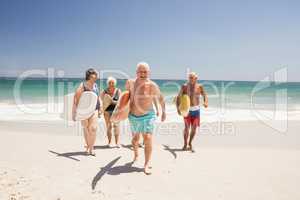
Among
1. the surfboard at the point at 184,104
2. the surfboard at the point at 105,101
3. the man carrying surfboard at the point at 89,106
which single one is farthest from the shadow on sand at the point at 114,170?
the surfboard at the point at 184,104

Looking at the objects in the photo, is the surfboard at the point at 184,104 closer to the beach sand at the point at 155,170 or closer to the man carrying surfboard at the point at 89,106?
the beach sand at the point at 155,170

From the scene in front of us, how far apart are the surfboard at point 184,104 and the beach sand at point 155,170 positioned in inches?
34.4

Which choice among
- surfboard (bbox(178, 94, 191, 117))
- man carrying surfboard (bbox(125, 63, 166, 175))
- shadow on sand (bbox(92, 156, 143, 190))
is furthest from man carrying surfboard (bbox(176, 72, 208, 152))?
shadow on sand (bbox(92, 156, 143, 190))

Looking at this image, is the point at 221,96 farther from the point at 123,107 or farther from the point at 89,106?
the point at 123,107

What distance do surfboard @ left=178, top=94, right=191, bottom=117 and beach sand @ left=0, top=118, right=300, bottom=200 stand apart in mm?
874

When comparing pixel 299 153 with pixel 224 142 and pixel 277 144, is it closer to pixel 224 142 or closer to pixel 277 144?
pixel 277 144

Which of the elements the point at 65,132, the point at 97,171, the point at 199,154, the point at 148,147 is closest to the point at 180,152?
the point at 199,154

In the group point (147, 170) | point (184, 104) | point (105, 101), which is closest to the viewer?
point (147, 170)

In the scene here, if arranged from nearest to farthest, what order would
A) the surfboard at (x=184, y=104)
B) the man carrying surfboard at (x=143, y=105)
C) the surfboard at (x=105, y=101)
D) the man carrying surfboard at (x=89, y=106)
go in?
the man carrying surfboard at (x=143, y=105) < the man carrying surfboard at (x=89, y=106) < the surfboard at (x=184, y=104) < the surfboard at (x=105, y=101)

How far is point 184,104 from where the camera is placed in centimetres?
607

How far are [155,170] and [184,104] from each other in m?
1.88

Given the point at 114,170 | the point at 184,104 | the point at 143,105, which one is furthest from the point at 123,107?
the point at 184,104

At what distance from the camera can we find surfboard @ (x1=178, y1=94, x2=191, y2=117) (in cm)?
604

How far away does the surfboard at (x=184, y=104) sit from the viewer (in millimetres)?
6035
